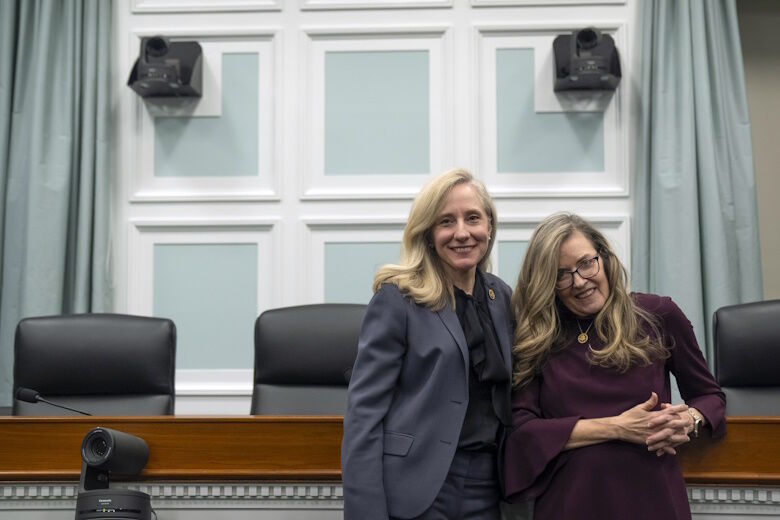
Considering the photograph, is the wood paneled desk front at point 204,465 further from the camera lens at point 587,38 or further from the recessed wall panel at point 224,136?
the camera lens at point 587,38

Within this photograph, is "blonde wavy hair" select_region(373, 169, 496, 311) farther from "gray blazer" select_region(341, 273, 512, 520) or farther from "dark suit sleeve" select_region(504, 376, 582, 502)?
"dark suit sleeve" select_region(504, 376, 582, 502)

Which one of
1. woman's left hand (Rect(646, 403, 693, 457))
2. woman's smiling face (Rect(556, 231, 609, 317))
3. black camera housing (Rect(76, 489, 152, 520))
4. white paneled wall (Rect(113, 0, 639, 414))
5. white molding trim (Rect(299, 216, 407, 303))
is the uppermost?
white paneled wall (Rect(113, 0, 639, 414))

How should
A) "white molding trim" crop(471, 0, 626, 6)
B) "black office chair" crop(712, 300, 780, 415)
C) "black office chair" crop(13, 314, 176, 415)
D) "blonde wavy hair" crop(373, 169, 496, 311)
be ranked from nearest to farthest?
"blonde wavy hair" crop(373, 169, 496, 311) → "black office chair" crop(712, 300, 780, 415) → "black office chair" crop(13, 314, 176, 415) → "white molding trim" crop(471, 0, 626, 6)

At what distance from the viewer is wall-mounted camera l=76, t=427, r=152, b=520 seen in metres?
1.85

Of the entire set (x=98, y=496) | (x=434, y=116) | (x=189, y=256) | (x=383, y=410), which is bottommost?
(x=98, y=496)

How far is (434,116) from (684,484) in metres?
2.56

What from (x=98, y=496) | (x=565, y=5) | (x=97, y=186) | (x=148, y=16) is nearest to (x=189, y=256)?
(x=97, y=186)

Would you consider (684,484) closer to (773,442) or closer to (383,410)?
(773,442)

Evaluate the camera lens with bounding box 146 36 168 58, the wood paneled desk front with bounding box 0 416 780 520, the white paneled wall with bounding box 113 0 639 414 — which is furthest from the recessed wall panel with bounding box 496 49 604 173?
the wood paneled desk front with bounding box 0 416 780 520

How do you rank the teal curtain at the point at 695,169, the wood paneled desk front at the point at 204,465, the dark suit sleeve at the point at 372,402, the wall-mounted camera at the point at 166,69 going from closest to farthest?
the dark suit sleeve at the point at 372,402
the wood paneled desk front at the point at 204,465
the teal curtain at the point at 695,169
the wall-mounted camera at the point at 166,69

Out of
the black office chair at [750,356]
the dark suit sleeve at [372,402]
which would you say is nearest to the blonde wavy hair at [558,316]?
the dark suit sleeve at [372,402]

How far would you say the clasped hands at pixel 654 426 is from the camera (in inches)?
68.4

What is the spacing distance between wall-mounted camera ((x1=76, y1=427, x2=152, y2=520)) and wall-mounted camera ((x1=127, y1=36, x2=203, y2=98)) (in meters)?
2.31

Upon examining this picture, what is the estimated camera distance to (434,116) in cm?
409
